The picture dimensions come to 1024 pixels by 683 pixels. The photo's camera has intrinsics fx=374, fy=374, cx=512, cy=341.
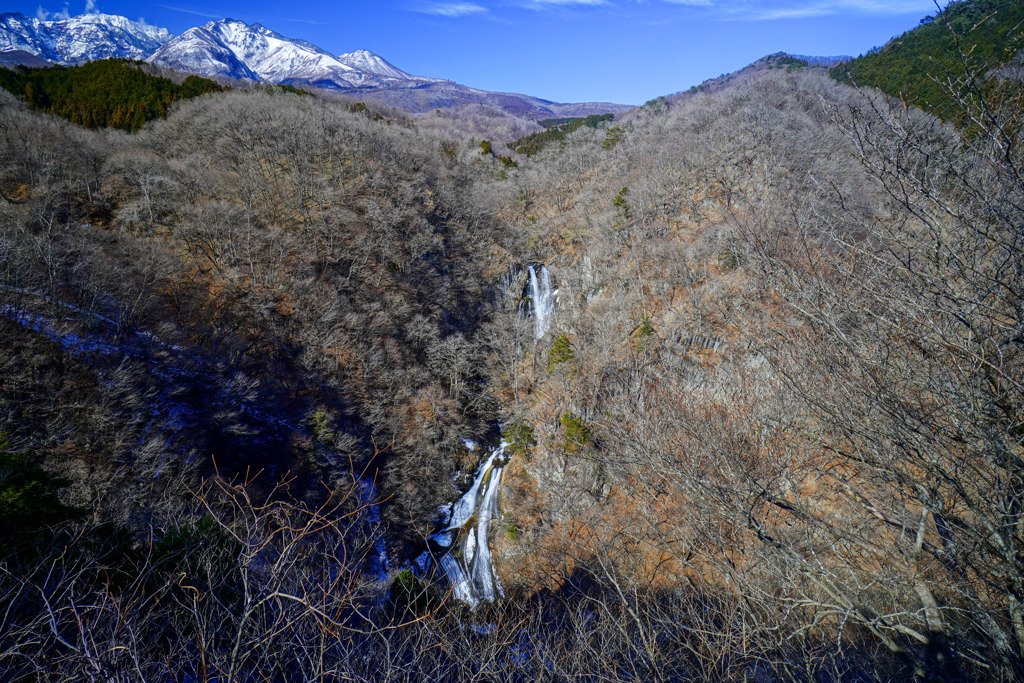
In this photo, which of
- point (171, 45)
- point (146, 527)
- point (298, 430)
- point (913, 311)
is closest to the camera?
point (913, 311)

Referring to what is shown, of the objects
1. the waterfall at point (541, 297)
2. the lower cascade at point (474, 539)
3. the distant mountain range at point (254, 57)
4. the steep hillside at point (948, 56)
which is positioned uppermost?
the distant mountain range at point (254, 57)

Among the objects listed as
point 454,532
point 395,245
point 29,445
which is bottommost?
point 454,532

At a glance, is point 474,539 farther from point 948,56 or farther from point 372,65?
point 372,65

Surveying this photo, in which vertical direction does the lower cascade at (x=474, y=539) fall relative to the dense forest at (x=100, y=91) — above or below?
below

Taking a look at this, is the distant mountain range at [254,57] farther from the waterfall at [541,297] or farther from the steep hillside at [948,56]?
the waterfall at [541,297]

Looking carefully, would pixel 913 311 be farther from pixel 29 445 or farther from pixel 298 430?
pixel 298 430

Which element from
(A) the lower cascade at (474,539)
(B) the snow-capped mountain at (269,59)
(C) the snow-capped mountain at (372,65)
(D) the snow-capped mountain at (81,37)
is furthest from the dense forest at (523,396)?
(D) the snow-capped mountain at (81,37)

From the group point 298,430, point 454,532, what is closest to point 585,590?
point 454,532

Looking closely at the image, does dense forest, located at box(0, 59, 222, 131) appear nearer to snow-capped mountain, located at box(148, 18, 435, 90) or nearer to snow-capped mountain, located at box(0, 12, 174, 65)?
snow-capped mountain, located at box(148, 18, 435, 90)
